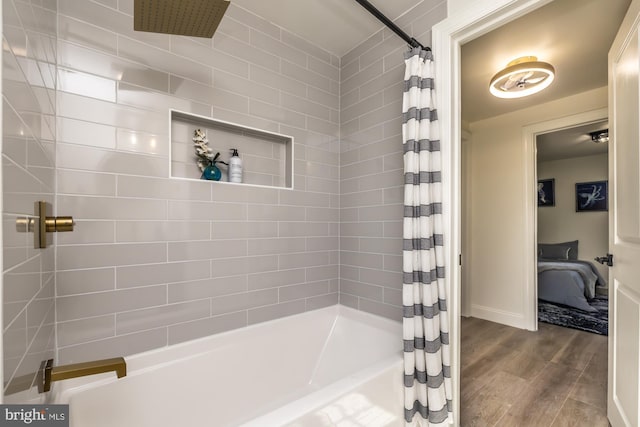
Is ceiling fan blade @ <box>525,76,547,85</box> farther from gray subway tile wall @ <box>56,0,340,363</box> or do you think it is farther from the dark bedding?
the dark bedding

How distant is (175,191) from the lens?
1541 millimetres

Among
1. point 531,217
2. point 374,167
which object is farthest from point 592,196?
point 374,167

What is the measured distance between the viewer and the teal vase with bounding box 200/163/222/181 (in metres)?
1.67

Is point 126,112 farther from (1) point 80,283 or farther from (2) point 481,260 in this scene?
(2) point 481,260

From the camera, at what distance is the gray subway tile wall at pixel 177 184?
0.82m

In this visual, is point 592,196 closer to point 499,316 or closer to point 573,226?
point 573,226

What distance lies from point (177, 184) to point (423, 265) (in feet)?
4.39

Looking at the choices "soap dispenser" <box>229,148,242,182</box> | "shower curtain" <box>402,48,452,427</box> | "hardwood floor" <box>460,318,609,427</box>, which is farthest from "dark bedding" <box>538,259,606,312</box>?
"soap dispenser" <box>229,148,242,182</box>

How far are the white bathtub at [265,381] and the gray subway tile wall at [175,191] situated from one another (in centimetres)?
12

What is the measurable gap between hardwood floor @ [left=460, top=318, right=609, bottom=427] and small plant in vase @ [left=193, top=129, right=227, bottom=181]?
2092 mm

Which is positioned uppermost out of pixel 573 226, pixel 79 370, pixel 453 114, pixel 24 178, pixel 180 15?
pixel 180 15

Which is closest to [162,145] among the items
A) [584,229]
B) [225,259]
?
[225,259]

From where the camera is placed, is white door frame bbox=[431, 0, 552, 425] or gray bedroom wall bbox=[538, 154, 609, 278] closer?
white door frame bbox=[431, 0, 552, 425]

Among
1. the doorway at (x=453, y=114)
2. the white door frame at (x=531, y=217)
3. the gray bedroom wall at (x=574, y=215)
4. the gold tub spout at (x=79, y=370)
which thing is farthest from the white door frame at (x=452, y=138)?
the gray bedroom wall at (x=574, y=215)
